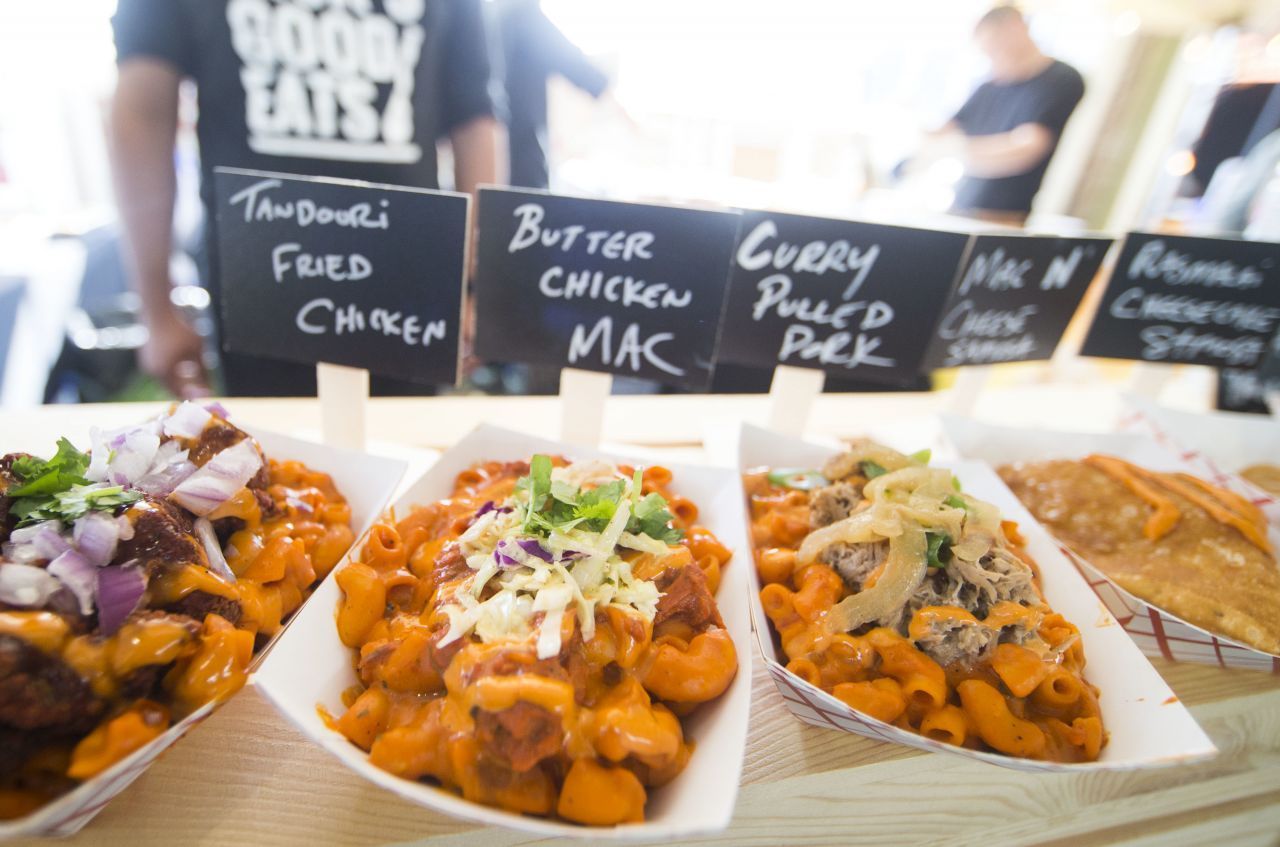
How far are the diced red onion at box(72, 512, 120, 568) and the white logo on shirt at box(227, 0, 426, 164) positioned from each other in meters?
1.77

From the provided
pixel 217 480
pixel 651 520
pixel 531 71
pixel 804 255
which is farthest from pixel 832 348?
pixel 531 71

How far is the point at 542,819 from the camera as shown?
848 mm

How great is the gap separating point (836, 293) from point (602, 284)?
57 cm

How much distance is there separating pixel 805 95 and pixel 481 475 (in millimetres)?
7014

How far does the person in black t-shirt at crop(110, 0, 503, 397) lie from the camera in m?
2.09

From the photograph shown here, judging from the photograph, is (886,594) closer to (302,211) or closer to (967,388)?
(967,388)

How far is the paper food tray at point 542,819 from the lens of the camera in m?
0.79

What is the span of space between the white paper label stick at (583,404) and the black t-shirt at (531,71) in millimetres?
2716

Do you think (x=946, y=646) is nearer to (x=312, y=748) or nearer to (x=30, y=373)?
(x=312, y=748)

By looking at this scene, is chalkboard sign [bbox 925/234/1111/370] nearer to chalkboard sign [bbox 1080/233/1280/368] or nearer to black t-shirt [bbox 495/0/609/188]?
chalkboard sign [bbox 1080/233/1280/368]

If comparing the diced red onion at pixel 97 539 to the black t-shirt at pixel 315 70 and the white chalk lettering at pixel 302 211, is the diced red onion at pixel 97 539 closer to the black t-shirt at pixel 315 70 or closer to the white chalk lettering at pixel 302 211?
the white chalk lettering at pixel 302 211

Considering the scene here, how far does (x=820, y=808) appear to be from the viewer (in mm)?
1084

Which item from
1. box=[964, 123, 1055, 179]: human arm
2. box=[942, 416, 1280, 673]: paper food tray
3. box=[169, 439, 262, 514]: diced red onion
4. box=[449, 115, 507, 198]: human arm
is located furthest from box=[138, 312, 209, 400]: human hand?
box=[964, 123, 1055, 179]: human arm

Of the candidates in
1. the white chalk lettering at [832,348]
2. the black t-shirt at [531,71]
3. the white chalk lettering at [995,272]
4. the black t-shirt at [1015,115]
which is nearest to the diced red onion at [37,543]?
the white chalk lettering at [832,348]
